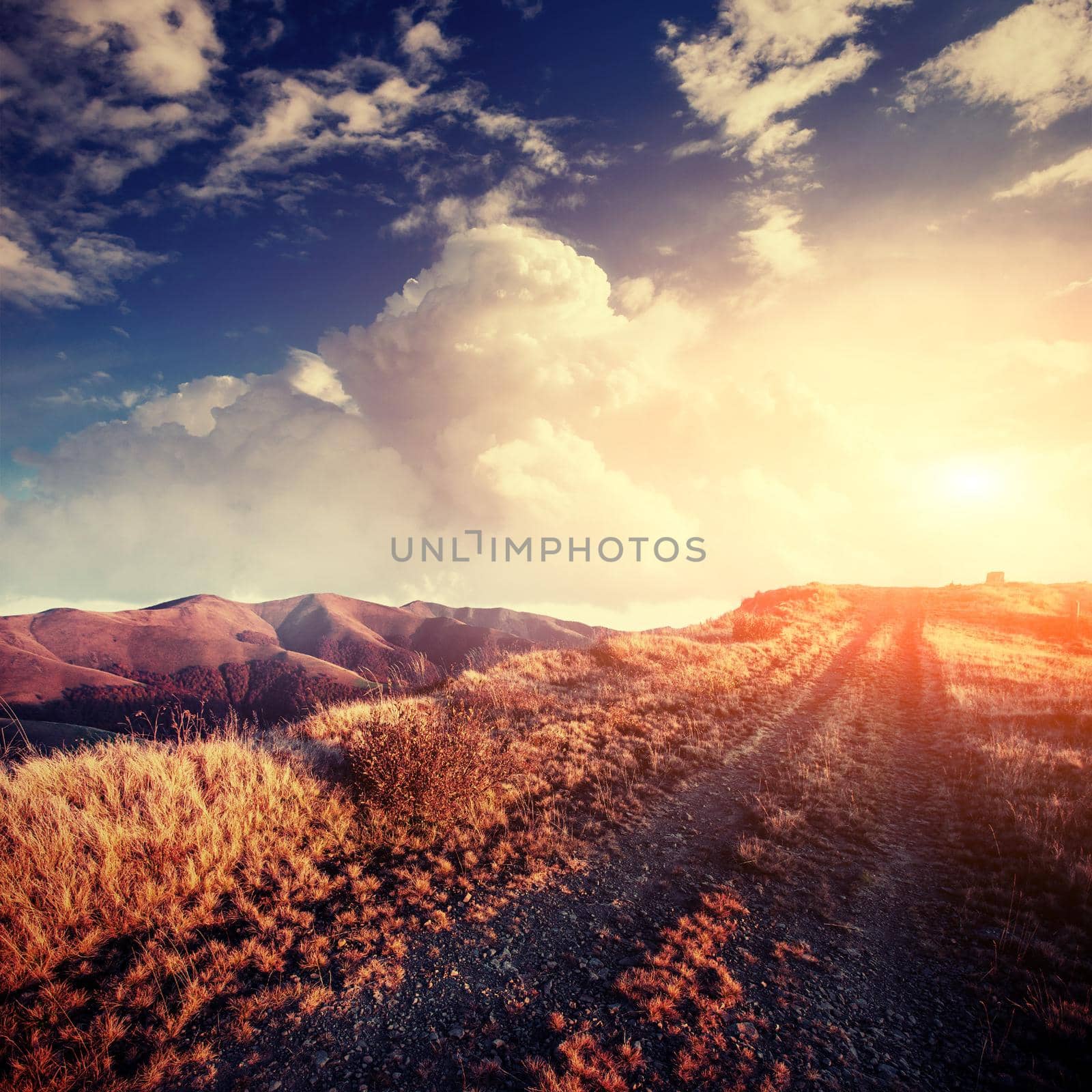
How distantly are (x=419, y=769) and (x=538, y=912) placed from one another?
9.90 feet

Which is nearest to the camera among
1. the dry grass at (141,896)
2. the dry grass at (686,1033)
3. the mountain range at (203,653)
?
the dry grass at (686,1033)

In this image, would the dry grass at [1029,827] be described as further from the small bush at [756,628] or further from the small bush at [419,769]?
the small bush at [756,628]

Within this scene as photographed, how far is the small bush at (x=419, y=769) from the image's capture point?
8.12m

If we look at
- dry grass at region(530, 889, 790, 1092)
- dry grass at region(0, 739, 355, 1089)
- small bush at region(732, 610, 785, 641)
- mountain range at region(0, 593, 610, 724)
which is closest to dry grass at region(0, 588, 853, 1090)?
dry grass at region(0, 739, 355, 1089)

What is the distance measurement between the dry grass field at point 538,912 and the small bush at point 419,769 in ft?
0.18

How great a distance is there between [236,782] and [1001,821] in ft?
42.6

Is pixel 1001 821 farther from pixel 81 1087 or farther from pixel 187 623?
pixel 187 623

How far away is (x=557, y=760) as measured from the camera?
35.9 ft

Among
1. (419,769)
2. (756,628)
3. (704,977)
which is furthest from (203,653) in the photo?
(704,977)

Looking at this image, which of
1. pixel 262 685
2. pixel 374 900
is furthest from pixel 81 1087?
pixel 262 685

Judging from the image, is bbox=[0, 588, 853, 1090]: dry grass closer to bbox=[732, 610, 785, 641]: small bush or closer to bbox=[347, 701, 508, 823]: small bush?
bbox=[347, 701, 508, 823]: small bush

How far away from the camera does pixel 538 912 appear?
635 centimetres

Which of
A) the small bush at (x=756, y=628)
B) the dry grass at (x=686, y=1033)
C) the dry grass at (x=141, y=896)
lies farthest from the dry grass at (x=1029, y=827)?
the small bush at (x=756, y=628)

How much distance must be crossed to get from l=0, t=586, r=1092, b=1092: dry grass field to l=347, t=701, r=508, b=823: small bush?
0.05 metres
